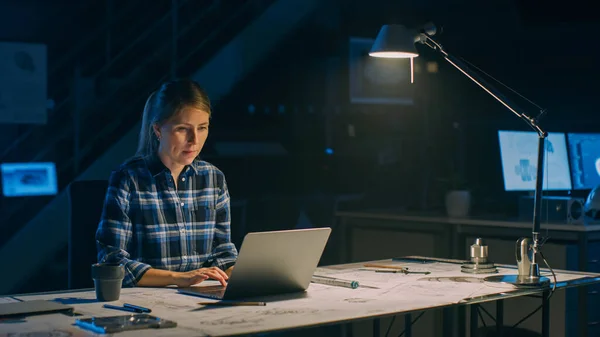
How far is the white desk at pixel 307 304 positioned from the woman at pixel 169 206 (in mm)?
171

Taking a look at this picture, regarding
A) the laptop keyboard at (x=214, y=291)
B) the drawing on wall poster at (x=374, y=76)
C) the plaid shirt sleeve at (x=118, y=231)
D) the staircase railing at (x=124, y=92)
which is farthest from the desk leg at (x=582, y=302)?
the drawing on wall poster at (x=374, y=76)

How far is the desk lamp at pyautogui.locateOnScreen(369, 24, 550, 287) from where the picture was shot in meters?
2.40

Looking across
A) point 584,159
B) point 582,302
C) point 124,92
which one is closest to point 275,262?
point 582,302

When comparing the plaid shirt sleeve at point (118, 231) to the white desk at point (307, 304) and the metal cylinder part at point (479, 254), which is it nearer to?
the white desk at point (307, 304)

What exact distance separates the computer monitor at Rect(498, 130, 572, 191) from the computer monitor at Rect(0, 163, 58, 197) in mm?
2930

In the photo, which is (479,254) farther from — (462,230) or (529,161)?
(529,161)

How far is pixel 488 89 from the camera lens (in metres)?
2.64

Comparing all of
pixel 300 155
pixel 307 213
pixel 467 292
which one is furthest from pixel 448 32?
pixel 467 292

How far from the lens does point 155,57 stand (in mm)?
5570

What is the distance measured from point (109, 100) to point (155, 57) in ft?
1.39

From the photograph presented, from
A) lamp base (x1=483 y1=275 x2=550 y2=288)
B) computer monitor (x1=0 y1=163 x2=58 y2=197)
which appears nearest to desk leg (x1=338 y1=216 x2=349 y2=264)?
computer monitor (x1=0 y1=163 x2=58 y2=197)

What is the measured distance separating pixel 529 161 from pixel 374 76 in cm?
307

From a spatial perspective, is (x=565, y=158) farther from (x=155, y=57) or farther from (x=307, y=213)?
(x=155, y=57)

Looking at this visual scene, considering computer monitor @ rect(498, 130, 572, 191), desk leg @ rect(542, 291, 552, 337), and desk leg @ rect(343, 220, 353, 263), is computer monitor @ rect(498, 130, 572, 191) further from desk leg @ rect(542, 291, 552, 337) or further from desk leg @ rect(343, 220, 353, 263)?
desk leg @ rect(542, 291, 552, 337)
